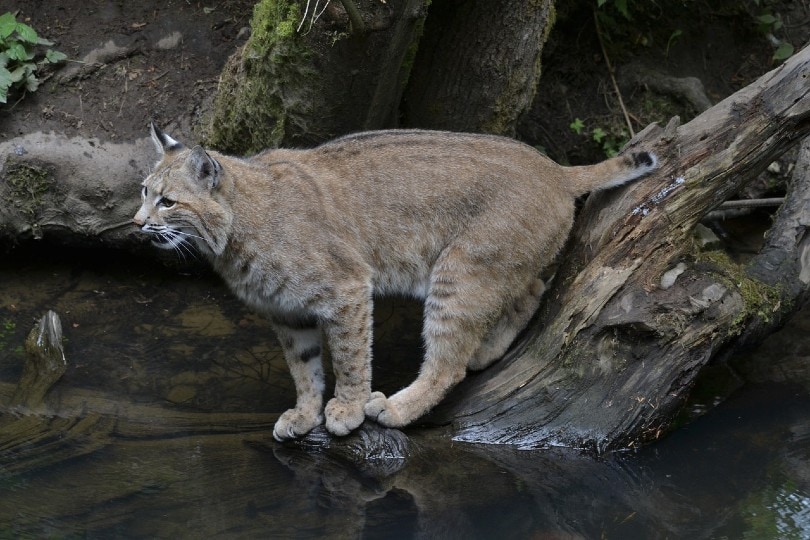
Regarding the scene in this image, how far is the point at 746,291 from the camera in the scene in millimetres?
5312

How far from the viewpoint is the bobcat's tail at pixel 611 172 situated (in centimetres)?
528

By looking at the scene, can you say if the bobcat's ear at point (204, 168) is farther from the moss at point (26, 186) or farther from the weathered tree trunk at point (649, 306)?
the moss at point (26, 186)

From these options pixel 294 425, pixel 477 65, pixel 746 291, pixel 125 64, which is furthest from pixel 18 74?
pixel 746 291

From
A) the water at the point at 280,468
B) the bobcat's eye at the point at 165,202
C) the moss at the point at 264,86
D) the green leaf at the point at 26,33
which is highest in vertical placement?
the moss at the point at 264,86

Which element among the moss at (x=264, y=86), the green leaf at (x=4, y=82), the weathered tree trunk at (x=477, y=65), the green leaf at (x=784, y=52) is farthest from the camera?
the green leaf at (x=784, y=52)

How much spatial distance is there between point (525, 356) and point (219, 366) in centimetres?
205

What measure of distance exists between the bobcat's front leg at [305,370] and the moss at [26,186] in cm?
245

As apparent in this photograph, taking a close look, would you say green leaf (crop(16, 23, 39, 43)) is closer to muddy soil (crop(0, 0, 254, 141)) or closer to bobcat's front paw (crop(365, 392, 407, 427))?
muddy soil (crop(0, 0, 254, 141))

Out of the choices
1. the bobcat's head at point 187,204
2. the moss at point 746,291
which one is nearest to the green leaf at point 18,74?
the bobcat's head at point 187,204

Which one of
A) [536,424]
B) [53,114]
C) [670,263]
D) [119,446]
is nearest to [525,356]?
[536,424]

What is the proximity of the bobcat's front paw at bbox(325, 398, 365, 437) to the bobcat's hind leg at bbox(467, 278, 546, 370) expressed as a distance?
77 centimetres

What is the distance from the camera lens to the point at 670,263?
5.15 metres

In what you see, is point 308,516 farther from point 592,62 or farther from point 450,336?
point 592,62

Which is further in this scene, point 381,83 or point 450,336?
point 381,83
